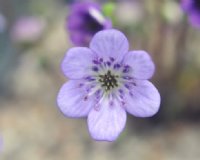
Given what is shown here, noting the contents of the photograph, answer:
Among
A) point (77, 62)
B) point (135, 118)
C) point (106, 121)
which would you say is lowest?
point (135, 118)

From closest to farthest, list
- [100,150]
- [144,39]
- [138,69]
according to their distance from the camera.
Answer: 1. [138,69]
2. [144,39]
3. [100,150]

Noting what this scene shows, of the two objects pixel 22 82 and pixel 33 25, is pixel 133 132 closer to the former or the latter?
pixel 22 82

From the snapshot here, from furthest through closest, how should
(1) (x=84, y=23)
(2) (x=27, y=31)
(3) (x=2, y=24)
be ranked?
(2) (x=27, y=31) → (3) (x=2, y=24) → (1) (x=84, y=23)

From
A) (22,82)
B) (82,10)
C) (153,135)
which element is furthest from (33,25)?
(82,10)

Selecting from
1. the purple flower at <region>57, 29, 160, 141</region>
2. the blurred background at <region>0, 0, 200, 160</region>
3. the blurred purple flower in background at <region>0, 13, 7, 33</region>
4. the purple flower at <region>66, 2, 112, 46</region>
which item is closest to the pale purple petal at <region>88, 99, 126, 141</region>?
the purple flower at <region>57, 29, 160, 141</region>

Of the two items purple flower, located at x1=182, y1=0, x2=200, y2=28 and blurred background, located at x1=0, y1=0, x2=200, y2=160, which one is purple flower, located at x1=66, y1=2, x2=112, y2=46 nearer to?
purple flower, located at x1=182, y1=0, x2=200, y2=28

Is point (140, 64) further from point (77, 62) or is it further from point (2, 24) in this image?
point (2, 24)

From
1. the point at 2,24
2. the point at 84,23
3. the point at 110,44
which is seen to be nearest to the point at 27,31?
the point at 2,24

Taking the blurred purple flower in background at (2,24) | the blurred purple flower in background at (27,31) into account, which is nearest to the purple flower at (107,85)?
the blurred purple flower in background at (2,24)
